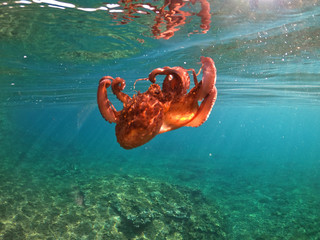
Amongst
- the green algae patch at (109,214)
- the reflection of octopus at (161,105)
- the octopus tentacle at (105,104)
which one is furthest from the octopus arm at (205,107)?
the green algae patch at (109,214)

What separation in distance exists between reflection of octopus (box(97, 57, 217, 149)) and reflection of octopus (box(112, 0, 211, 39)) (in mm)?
5727

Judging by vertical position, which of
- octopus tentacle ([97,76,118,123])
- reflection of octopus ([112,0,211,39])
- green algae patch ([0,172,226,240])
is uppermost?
reflection of octopus ([112,0,211,39])

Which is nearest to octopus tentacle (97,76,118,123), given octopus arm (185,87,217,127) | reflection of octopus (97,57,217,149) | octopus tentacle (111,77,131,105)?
reflection of octopus (97,57,217,149)

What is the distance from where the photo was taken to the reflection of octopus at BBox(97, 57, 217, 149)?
246 cm

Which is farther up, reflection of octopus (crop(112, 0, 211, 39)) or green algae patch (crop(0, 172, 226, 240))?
reflection of octopus (crop(112, 0, 211, 39))

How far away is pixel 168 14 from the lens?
860cm

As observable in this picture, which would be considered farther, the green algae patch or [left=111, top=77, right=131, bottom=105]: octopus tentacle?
the green algae patch

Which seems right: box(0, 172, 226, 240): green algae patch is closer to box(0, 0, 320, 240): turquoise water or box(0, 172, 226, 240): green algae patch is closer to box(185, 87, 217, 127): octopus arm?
box(0, 0, 320, 240): turquoise water

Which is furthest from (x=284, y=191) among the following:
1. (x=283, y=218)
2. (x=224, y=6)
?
(x=224, y=6)

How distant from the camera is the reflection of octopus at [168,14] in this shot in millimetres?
7857

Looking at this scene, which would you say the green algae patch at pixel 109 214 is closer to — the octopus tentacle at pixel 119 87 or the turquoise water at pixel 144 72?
the turquoise water at pixel 144 72

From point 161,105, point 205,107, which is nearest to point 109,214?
point 205,107

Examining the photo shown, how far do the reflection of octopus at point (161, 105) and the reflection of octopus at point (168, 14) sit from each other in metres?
5.73

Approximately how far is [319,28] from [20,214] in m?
14.9
